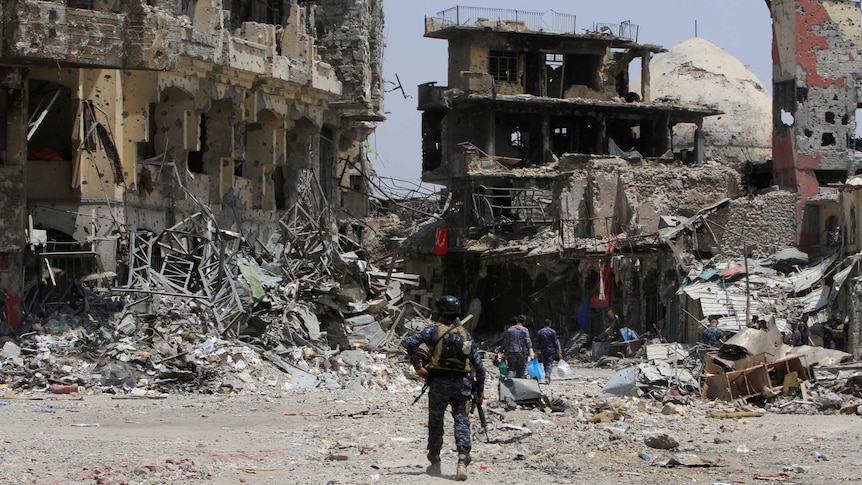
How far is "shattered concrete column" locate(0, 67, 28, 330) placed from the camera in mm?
22688

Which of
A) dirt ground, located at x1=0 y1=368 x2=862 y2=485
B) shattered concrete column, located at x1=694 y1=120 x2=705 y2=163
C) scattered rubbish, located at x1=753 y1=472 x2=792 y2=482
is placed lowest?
dirt ground, located at x1=0 y1=368 x2=862 y2=485

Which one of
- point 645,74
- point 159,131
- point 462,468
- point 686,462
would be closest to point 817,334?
point 159,131

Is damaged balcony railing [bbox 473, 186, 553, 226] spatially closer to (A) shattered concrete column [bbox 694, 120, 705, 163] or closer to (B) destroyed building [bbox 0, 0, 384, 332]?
(A) shattered concrete column [bbox 694, 120, 705, 163]

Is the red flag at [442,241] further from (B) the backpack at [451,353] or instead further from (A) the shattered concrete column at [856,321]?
(B) the backpack at [451,353]

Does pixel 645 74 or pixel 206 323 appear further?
pixel 645 74

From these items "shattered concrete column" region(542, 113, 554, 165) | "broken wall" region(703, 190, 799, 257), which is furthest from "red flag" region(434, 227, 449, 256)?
"broken wall" region(703, 190, 799, 257)

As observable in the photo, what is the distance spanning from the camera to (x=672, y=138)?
55469mm

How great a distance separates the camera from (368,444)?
14680 millimetres

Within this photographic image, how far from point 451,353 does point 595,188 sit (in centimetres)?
2725

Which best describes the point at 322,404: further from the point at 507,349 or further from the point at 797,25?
the point at 797,25

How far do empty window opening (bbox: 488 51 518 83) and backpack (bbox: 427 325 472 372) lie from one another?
39310 millimetres

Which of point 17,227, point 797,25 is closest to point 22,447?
point 17,227

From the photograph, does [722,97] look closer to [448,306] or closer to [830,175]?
[830,175]

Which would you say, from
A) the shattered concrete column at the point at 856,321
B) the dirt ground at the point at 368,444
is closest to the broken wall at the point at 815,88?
the shattered concrete column at the point at 856,321
